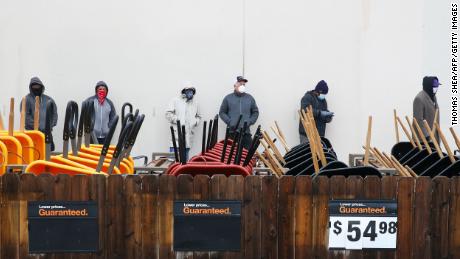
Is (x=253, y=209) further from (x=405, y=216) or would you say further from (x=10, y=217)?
(x=10, y=217)

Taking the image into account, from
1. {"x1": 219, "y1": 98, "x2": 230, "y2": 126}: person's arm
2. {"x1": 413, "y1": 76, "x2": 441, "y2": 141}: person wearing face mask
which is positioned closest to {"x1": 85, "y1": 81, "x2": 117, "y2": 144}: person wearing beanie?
{"x1": 219, "y1": 98, "x2": 230, "y2": 126}: person's arm

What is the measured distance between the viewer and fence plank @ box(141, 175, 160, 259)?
183 inches

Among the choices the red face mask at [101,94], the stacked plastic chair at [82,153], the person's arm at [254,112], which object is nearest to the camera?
the stacked plastic chair at [82,153]

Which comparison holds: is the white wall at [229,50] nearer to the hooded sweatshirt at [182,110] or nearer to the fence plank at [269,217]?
the hooded sweatshirt at [182,110]

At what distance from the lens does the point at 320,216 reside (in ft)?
15.3

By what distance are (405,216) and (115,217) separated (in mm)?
2123

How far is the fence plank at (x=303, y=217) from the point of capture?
463 centimetres

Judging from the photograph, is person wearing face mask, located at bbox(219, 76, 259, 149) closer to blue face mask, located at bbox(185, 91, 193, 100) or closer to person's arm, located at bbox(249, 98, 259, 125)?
person's arm, located at bbox(249, 98, 259, 125)

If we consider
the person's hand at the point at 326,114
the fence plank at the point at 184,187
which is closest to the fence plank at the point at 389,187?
the fence plank at the point at 184,187

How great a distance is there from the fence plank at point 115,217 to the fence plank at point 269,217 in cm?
103

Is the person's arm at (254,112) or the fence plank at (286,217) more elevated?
the person's arm at (254,112)

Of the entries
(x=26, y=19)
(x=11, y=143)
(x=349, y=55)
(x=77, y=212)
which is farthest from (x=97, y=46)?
(x=77, y=212)

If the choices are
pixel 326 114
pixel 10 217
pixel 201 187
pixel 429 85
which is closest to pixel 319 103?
pixel 326 114

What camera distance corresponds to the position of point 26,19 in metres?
14.6
